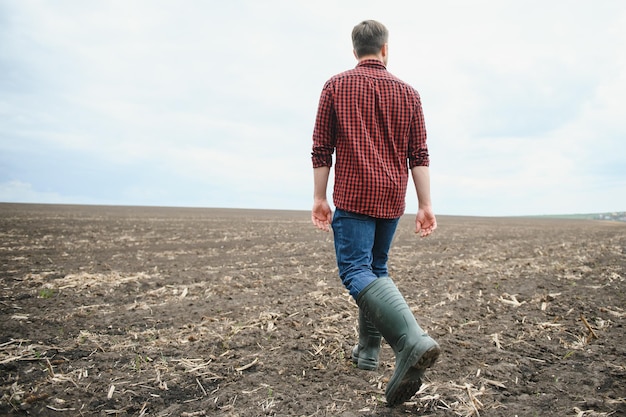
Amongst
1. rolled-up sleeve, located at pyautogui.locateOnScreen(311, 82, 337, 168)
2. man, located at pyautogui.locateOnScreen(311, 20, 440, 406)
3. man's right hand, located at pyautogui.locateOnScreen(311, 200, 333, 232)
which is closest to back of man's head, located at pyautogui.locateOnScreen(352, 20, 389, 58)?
man, located at pyautogui.locateOnScreen(311, 20, 440, 406)

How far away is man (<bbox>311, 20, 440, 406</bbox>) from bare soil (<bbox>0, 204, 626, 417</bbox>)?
2.94 feet

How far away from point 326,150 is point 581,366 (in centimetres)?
296

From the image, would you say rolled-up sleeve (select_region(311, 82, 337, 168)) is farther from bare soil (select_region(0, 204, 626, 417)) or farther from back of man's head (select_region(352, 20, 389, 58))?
bare soil (select_region(0, 204, 626, 417))

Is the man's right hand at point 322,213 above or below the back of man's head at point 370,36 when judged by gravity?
below

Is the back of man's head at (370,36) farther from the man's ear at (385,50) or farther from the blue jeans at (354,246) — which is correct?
the blue jeans at (354,246)

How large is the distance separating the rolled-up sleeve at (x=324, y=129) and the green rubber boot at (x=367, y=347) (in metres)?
1.24

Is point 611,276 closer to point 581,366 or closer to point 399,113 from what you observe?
point 581,366

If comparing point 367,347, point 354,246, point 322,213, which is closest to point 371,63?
point 322,213

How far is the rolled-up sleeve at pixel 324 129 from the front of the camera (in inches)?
104

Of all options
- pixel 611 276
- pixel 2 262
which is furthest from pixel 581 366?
pixel 2 262

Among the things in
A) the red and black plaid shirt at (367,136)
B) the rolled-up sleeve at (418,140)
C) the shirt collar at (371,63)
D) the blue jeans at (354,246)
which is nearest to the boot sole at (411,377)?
the blue jeans at (354,246)

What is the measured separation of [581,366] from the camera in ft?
11.4

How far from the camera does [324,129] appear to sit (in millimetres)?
2664

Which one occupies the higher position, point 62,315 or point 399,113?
point 399,113
